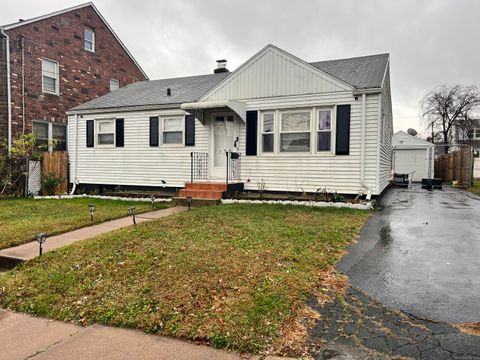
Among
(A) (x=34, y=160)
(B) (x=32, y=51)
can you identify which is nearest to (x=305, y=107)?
(A) (x=34, y=160)

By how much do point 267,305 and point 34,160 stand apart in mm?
13704

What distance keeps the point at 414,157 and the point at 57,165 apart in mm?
21138

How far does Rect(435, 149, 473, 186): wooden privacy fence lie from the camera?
1758 centimetres

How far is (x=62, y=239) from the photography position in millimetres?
6004

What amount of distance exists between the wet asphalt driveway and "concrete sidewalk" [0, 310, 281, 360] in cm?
172

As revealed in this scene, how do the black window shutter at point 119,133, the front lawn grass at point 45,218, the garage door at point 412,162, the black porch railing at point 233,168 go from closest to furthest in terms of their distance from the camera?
the front lawn grass at point 45,218, the black porch railing at point 233,168, the black window shutter at point 119,133, the garage door at point 412,162

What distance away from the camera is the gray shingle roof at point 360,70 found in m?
9.60

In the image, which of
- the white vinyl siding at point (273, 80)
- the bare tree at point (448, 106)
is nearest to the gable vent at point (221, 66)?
the white vinyl siding at point (273, 80)

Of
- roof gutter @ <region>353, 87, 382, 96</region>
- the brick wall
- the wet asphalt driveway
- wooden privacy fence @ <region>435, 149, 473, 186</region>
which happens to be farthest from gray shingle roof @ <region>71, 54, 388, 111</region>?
wooden privacy fence @ <region>435, 149, 473, 186</region>

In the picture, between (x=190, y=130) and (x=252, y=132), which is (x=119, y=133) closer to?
(x=190, y=130)

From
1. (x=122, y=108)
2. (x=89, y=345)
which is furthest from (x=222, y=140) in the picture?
(x=89, y=345)

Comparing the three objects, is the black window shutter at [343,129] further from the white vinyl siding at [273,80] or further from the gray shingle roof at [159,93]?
the gray shingle roof at [159,93]

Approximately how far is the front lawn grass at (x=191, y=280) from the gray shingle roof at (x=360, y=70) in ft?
16.5

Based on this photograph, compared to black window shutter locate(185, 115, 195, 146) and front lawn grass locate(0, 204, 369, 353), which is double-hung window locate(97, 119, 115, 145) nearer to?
black window shutter locate(185, 115, 195, 146)
